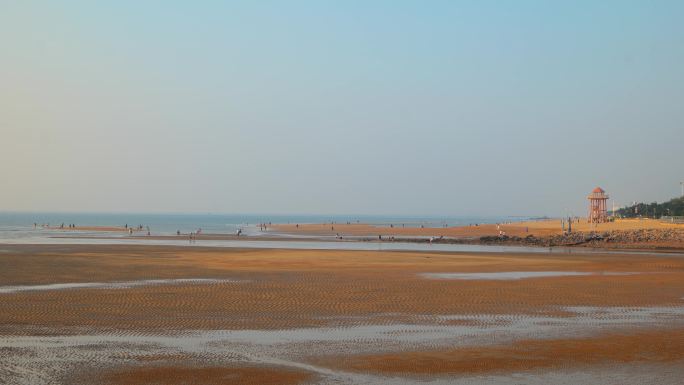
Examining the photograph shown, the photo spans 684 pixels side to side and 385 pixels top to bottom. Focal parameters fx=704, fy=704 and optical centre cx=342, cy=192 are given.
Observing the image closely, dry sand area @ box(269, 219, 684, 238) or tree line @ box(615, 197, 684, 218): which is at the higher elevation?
tree line @ box(615, 197, 684, 218)

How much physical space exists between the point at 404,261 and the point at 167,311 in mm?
20266

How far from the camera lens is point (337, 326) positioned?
55.4 feet

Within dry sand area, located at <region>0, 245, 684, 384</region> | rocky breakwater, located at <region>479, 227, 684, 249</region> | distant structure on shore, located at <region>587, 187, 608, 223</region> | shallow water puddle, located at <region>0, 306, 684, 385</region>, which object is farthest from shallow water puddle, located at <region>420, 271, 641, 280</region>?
distant structure on shore, located at <region>587, 187, 608, 223</region>

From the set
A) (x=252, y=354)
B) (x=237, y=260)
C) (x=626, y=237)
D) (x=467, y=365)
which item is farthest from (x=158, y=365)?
(x=626, y=237)

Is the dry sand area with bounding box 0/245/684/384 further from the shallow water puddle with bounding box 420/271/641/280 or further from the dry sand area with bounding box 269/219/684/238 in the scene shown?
the dry sand area with bounding box 269/219/684/238

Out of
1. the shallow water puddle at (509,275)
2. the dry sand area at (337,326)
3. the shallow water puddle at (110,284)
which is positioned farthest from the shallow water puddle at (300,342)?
the shallow water puddle at (509,275)

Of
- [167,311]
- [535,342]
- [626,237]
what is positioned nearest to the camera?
[535,342]

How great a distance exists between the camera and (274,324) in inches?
674

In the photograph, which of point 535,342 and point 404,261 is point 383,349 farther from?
point 404,261

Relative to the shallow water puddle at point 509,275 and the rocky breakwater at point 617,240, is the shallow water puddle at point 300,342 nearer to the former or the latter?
the shallow water puddle at point 509,275

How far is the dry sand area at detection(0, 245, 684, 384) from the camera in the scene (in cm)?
1228

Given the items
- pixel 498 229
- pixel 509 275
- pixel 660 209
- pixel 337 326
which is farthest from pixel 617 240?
pixel 660 209

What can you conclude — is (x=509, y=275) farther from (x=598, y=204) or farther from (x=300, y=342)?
(x=598, y=204)

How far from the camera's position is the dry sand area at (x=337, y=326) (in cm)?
1228
